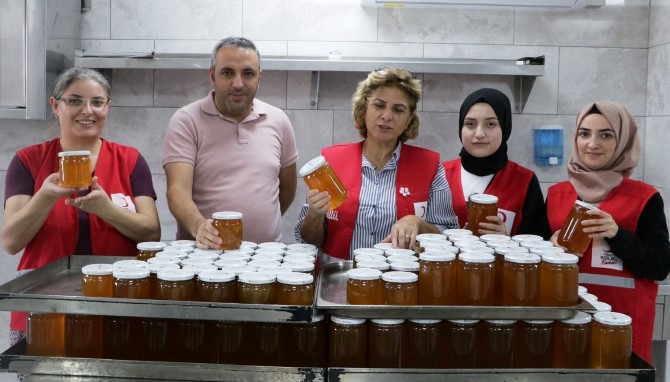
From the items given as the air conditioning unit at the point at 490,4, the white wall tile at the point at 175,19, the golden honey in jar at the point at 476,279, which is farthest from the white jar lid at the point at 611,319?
the white wall tile at the point at 175,19

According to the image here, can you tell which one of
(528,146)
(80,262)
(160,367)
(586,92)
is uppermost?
(586,92)

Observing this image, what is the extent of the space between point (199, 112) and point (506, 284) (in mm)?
1339

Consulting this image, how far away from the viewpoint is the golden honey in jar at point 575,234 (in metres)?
1.89

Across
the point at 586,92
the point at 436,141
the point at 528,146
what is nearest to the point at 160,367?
the point at 436,141

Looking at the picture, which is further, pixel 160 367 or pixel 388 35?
pixel 388 35

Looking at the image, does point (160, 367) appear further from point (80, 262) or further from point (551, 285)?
point (551, 285)

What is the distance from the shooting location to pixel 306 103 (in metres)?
3.50

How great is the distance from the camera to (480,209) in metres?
2.03

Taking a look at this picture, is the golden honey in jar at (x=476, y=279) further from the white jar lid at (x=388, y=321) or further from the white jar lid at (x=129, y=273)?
the white jar lid at (x=129, y=273)

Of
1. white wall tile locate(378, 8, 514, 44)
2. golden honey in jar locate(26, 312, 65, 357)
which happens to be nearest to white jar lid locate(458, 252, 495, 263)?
golden honey in jar locate(26, 312, 65, 357)

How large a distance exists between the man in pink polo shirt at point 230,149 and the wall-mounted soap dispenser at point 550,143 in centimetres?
155

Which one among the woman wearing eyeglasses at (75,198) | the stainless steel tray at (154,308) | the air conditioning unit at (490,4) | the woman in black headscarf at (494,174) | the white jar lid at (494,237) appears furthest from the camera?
the air conditioning unit at (490,4)

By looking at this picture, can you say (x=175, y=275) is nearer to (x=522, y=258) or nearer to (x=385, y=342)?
(x=385, y=342)

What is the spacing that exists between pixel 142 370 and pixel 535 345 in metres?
0.90
